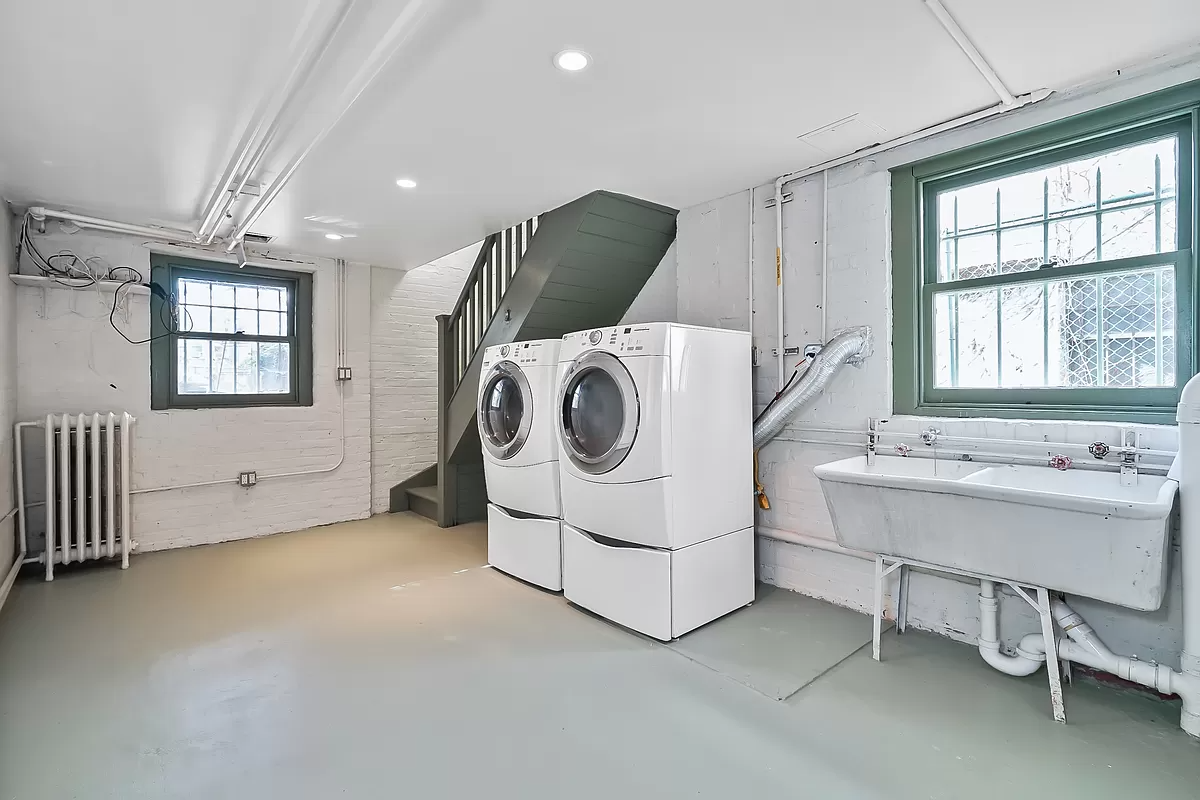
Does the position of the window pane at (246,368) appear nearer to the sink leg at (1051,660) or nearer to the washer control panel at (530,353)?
the washer control panel at (530,353)

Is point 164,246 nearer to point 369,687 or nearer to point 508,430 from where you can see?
point 508,430

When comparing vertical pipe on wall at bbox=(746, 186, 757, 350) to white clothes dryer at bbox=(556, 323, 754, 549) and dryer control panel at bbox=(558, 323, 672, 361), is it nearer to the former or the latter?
white clothes dryer at bbox=(556, 323, 754, 549)

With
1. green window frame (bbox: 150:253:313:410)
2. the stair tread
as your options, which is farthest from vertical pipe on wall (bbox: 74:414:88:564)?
the stair tread

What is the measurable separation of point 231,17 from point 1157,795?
3554 mm

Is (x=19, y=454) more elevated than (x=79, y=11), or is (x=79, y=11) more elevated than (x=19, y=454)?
(x=79, y=11)

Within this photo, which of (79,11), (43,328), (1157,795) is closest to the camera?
(1157,795)

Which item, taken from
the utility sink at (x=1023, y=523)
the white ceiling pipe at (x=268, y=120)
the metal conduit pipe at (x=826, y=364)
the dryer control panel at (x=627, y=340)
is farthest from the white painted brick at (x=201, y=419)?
the utility sink at (x=1023, y=523)

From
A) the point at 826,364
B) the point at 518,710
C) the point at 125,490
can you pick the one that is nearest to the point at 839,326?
the point at 826,364

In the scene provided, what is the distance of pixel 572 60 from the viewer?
2010mm

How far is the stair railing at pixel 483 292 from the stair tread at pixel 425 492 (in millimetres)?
943

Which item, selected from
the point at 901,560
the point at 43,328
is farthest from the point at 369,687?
the point at 43,328

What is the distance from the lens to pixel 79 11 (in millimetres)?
1725

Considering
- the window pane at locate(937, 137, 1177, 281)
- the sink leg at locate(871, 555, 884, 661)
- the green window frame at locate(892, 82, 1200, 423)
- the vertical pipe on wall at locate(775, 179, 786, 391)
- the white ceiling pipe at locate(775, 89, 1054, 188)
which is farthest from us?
the vertical pipe on wall at locate(775, 179, 786, 391)

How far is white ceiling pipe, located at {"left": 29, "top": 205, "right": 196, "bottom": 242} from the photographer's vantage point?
3496 mm
